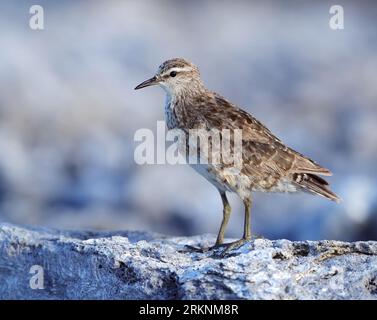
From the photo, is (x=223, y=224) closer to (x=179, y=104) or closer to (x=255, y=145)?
(x=255, y=145)

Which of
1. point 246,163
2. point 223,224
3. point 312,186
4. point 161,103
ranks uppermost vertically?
point 161,103

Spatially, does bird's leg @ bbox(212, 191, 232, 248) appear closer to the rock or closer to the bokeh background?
the rock

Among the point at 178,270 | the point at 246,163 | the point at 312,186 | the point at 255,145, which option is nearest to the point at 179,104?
the point at 255,145

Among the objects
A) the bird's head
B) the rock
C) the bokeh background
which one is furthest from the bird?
the bokeh background

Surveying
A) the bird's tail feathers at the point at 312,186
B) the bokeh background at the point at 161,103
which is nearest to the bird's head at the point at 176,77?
the bird's tail feathers at the point at 312,186
